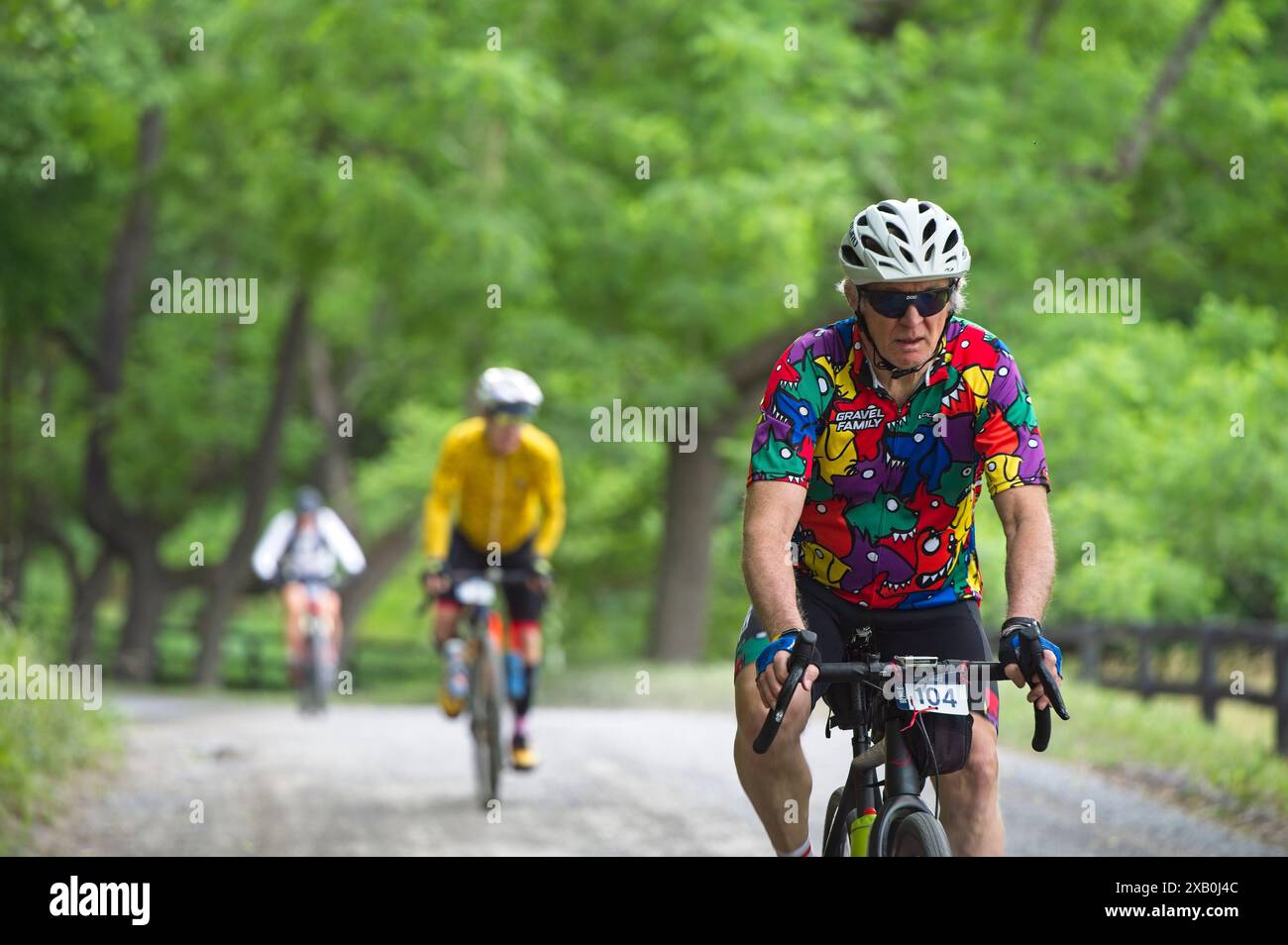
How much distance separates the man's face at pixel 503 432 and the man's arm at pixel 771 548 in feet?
16.7

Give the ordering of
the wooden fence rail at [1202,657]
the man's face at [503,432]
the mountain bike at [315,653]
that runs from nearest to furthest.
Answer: the man's face at [503,432] → the wooden fence rail at [1202,657] → the mountain bike at [315,653]

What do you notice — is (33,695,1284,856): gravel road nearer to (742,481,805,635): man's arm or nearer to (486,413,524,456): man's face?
(486,413,524,456): man's face

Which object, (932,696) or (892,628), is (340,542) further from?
(932,696)

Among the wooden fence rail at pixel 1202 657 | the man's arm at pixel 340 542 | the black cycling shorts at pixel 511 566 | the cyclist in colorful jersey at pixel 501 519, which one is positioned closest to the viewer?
the cyclist in colorful jersey at pixel 501 519

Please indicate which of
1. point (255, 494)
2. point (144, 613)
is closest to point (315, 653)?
point (255, 494)

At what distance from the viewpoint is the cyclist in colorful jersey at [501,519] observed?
972cm

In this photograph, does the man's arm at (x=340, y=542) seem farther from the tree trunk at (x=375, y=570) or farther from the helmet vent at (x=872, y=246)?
the tree trunk at (x=375, y=570)

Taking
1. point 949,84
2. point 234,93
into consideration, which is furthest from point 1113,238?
point 234,93

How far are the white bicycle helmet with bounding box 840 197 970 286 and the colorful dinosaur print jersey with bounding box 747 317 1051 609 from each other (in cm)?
16

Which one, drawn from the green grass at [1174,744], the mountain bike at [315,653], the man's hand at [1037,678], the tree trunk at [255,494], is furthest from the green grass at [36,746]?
the tree trunk at [255,494]

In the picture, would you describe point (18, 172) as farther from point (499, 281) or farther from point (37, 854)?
point (37, 854)

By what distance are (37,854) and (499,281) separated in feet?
41.5

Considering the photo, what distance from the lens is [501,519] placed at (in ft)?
33.4

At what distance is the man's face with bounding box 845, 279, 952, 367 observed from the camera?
14.7 feet
